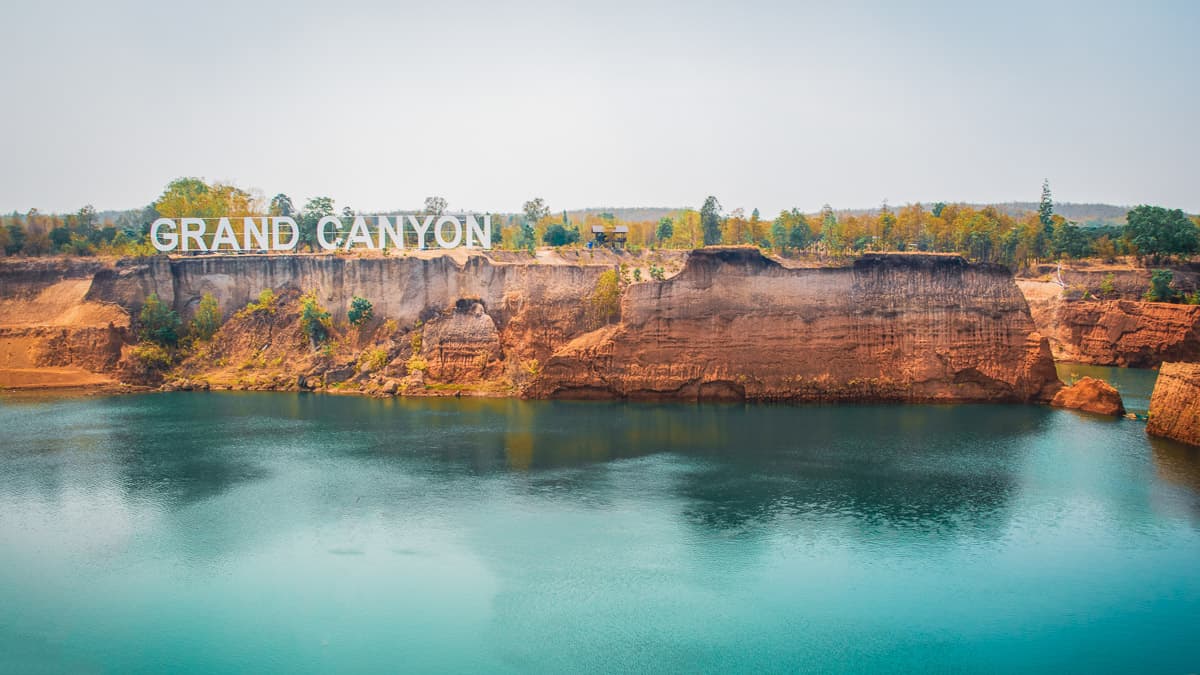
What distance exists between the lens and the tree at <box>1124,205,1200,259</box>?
8856cm

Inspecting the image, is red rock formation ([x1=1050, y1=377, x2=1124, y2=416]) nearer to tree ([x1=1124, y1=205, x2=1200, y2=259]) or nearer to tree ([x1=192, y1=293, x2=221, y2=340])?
tree ([x1=1124, y1=205, x2=1200, y2=259])

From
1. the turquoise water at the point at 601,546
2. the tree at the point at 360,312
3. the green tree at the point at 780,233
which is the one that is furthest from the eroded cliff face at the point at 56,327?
the green tree at the point at 780,233

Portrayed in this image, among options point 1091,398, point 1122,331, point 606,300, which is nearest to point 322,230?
point 606,300

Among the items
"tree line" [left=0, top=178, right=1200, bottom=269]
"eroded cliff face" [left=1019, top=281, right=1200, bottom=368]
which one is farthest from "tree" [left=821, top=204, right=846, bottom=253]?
"eroded cliff face" [left=1019, top=281, right=1200, bottom=368]

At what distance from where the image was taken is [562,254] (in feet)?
239

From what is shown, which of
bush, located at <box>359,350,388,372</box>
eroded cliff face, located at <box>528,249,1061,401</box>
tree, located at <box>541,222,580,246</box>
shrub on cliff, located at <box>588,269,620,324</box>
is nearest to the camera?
eroded cliff face, located at <box>528,249,1061,401</box>

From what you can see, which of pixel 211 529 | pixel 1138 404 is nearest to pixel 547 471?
pixel 211 529

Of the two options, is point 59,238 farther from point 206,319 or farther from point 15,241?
point 206,319

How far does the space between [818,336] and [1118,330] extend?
37.0 meters

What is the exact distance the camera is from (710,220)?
96.1 m

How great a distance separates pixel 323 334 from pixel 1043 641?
58.7 m

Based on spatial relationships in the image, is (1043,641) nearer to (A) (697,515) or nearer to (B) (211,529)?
(A) (697,515)

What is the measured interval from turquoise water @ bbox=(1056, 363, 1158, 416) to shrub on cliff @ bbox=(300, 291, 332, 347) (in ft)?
186

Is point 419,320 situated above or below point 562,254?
below
